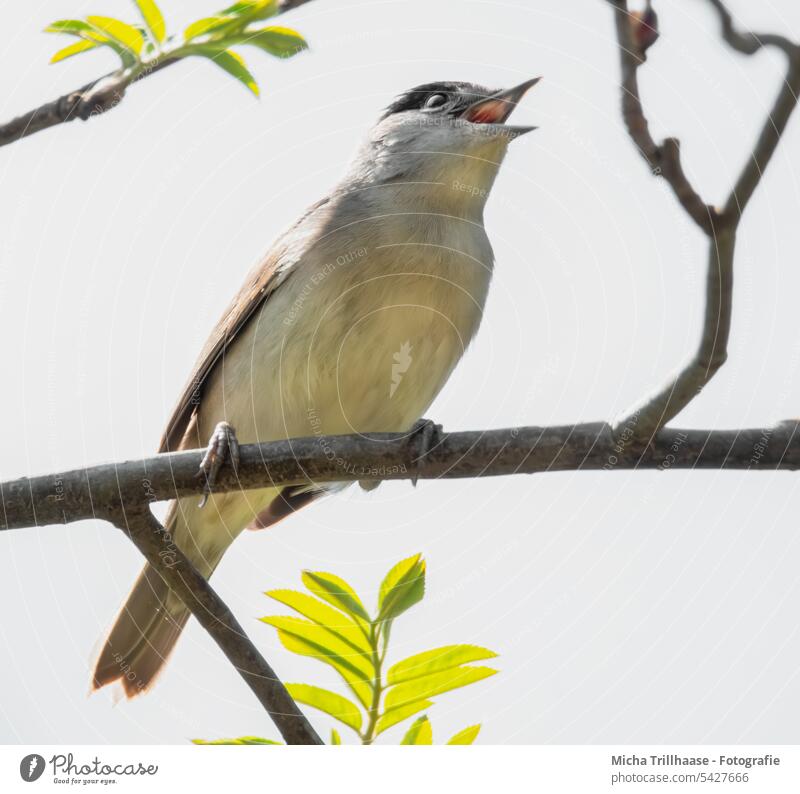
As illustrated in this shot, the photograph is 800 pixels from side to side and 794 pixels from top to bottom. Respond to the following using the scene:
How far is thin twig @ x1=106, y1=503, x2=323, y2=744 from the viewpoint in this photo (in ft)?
9.31

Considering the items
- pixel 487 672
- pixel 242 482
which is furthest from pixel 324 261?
pixel 487 672

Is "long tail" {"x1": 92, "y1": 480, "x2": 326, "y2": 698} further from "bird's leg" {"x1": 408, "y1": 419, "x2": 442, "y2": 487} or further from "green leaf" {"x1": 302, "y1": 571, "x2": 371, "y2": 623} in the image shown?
"green leaf" {"x1": 302, "y1": 571, "x2": 371, "y2": 623}

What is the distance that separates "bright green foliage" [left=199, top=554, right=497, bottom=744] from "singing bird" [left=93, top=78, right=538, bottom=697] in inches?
40.0

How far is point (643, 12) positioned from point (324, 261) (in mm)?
2014

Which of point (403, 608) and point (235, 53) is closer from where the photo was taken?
point (403, 608)

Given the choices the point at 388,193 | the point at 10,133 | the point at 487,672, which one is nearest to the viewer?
the point at 487,672

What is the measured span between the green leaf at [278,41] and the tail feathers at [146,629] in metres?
2.37

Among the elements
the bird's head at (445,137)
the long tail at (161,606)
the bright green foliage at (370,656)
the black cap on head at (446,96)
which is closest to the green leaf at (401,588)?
the bright green foliage at (370,656)

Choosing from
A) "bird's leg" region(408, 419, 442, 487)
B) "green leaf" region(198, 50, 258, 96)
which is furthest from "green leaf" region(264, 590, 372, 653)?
"green leaf" region(198, 50, 258, 96)

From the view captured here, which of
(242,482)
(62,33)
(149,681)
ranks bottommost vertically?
(149,681)

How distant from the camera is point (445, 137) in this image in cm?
442

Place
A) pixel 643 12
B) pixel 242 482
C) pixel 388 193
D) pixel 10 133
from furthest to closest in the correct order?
1. pixel 388 193
2. pixel 242 482
3. pixel 10 133
4. pixel 643 12

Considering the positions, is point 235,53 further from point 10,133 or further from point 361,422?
point 361,422
